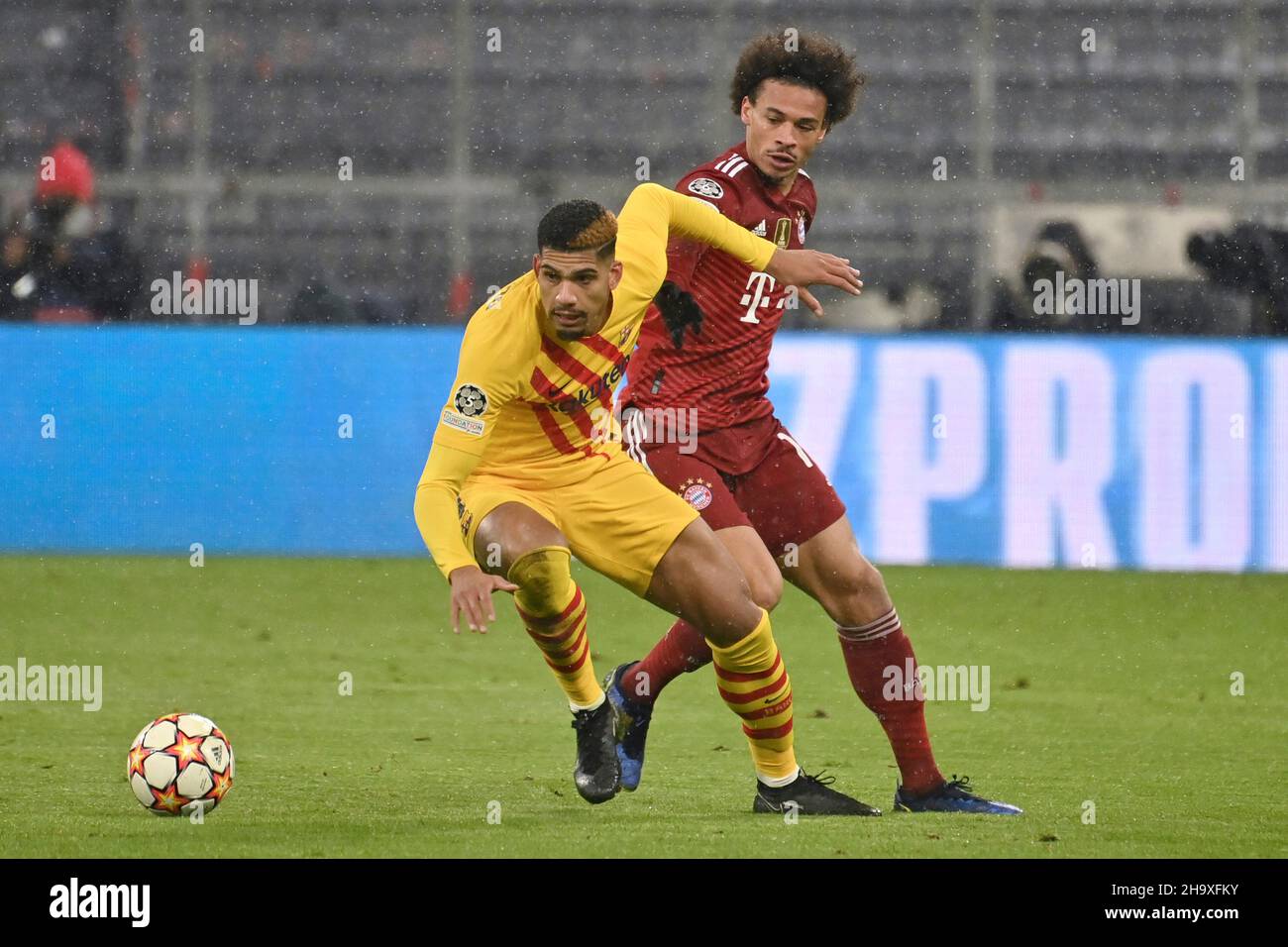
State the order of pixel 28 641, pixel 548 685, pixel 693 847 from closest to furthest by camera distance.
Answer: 1. pixel 693 847
2. pixel 548 685
3. pixel 28 641

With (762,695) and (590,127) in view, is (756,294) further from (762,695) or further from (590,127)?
(590,127)

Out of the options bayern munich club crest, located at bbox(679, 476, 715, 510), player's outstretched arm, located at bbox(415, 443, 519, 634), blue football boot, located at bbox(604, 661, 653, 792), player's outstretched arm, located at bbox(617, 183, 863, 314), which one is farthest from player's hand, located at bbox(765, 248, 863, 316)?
blue football boot, located at bbox(604, 661, 653, 792)

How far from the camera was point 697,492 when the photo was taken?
234 inches

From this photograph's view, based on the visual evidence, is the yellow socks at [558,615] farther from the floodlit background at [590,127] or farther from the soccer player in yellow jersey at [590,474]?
the floodlit background at [590,127]

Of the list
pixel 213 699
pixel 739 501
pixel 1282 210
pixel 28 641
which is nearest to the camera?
pixel 739 501

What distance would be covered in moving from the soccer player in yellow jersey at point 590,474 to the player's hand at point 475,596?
392 mm

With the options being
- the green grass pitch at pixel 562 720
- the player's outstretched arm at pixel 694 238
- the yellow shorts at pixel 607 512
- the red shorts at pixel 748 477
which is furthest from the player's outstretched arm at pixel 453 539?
the red shorts at pixel 748 477

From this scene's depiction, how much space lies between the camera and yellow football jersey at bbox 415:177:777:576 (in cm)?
523

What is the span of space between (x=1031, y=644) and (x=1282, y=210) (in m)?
6.10

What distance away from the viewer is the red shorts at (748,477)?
592 cm

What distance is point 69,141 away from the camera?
15.0 metres

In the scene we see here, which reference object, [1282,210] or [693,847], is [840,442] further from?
[693,847]

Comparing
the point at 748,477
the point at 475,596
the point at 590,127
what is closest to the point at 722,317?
the point at 748,477

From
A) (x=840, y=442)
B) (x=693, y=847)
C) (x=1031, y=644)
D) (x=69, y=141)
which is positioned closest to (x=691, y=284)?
(x=693, y=847)
